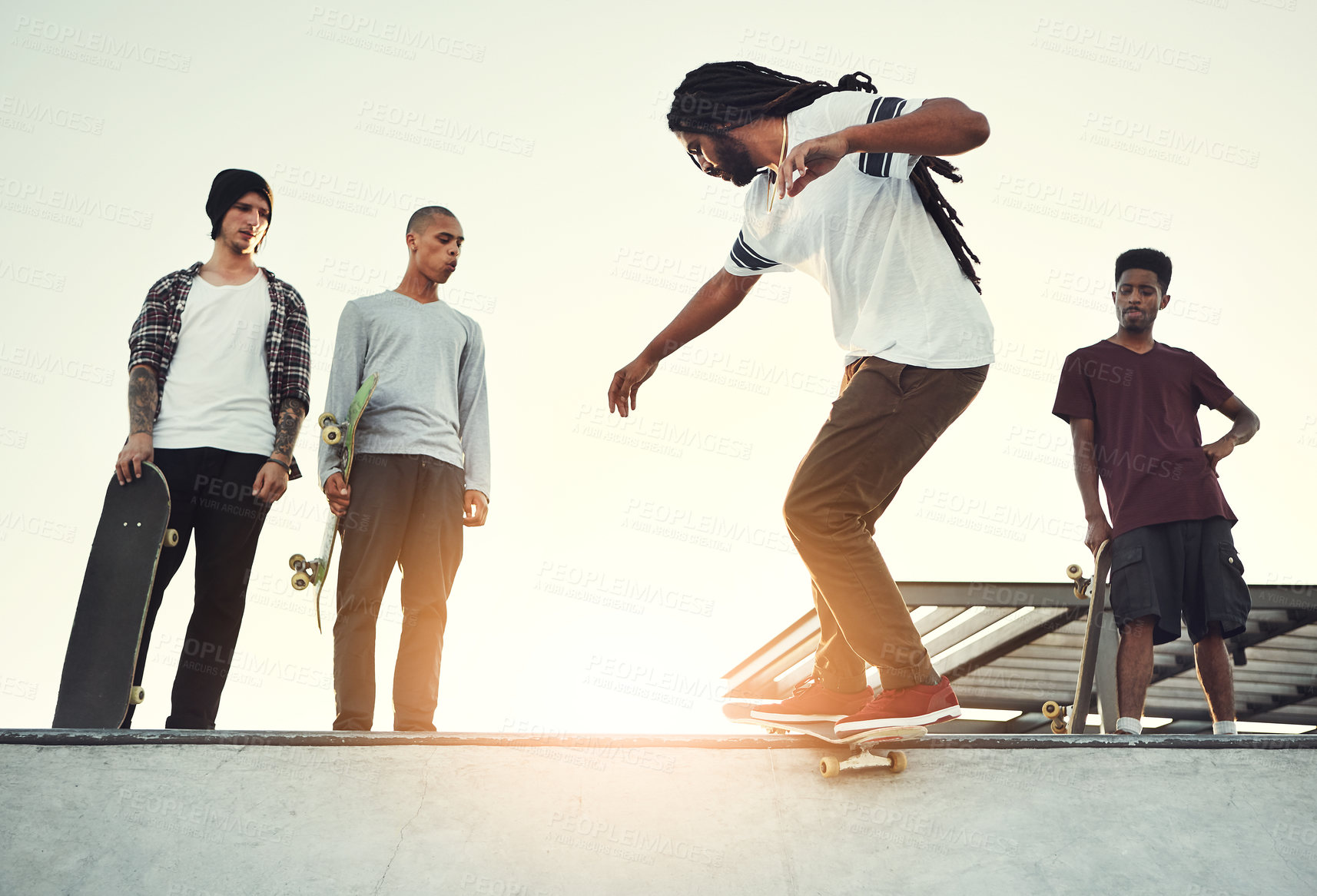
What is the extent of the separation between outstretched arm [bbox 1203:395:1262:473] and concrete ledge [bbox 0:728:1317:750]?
5.28 feet

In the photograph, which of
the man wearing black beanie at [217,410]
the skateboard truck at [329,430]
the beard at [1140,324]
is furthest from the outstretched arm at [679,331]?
the beard at [1140,324]

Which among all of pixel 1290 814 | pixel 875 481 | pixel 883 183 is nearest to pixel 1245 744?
pixel 1290 814

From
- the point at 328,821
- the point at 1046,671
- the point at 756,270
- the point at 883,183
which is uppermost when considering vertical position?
the point at 883,183

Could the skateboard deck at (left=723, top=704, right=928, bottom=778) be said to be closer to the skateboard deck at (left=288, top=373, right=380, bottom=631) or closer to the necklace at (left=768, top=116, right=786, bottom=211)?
the necklace at (left=768, top=116, right=786, bottom=211)

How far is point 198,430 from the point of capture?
4.03 meters

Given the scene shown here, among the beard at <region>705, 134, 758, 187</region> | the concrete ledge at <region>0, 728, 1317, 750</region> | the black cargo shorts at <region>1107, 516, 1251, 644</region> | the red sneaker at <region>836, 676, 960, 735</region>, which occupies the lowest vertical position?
the concrete ledge at <region>0, 728, 1317, 750</region>

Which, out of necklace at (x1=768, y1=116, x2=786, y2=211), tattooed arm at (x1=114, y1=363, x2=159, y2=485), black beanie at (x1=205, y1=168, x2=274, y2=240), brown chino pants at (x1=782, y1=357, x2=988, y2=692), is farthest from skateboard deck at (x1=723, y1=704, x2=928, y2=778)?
black beanie at (x1=205, y1=168, x2=274, y2=240)

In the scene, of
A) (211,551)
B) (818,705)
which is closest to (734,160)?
(818,705)

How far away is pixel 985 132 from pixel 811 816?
194 centimetres

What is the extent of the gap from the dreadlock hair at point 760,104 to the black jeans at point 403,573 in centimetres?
194

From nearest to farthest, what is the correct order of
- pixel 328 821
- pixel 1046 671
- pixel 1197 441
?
pixel 328 821, pixel 1197 441, pixel 1046 671

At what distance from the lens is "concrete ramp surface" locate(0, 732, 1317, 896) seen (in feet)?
8.08

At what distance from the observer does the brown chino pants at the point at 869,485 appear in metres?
3.00

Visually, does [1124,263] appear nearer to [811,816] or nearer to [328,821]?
[811,816]
